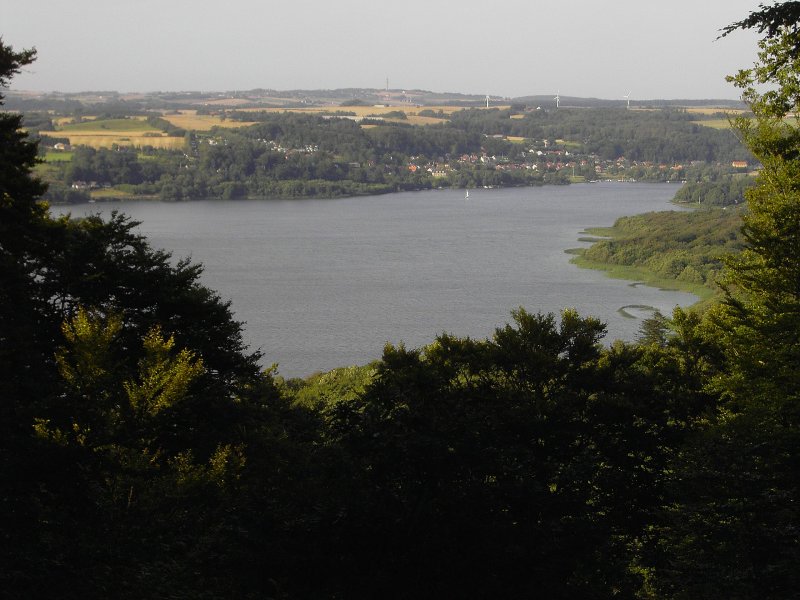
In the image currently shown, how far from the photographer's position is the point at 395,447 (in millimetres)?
8023

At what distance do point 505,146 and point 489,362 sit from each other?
143354mm

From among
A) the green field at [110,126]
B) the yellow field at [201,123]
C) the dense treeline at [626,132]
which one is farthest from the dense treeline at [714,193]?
the yellow field at [201,123]

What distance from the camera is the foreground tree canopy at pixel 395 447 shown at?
712 centimetres

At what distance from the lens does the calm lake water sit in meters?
39.1

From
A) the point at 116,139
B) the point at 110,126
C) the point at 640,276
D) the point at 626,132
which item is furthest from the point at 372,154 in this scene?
the point at 640,276

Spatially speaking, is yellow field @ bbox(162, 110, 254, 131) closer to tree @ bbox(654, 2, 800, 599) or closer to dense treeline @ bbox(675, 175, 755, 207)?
dense treeline @ bbox(675, 175, 755, 207)

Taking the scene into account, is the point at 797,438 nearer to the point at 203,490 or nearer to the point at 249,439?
the point at 203,490

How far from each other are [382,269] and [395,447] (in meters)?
48.0

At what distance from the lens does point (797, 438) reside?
27.3ft

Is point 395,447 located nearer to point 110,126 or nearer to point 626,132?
point 110,126

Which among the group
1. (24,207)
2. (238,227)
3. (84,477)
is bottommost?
(238,227)

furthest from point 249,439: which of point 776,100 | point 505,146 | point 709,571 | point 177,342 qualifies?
point 505,146

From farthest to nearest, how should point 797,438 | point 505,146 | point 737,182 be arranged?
point 505,146
point 737,182
point 797,438

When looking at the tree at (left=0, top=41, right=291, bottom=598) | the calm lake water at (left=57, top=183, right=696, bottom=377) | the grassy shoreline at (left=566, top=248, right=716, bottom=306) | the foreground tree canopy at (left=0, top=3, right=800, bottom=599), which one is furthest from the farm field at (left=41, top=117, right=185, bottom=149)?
the foreground tree canopy at (left=0, top=3, right=800, bottom=599)
